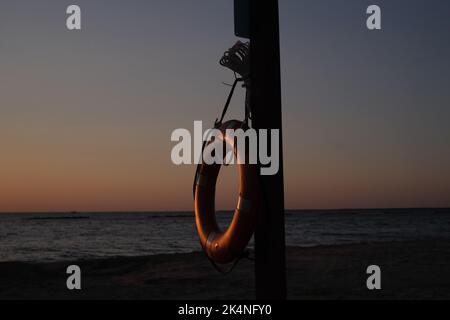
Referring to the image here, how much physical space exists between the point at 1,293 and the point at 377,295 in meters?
5.69

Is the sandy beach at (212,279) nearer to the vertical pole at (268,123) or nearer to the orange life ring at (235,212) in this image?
the orange life ring at (235,212)

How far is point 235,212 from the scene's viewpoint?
10.3 feet

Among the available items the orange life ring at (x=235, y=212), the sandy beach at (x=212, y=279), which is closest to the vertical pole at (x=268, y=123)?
the orange life ring at (x=235, y=212)

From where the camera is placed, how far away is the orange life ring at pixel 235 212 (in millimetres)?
3010

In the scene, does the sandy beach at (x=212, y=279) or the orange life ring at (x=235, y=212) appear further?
the sandy beach at (x=212, y=279)

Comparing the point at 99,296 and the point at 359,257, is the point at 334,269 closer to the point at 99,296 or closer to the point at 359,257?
the point at 359,257

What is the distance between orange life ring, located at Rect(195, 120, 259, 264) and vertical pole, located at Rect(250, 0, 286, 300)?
121mm

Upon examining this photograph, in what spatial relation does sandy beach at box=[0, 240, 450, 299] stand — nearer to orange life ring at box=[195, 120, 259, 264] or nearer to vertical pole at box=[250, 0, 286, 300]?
orange life ring at box=[195, 120, 259, 264]

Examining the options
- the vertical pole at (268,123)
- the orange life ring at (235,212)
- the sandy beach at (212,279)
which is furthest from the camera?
the sandy beach at (212,279)

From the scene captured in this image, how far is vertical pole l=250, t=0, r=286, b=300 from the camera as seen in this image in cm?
282

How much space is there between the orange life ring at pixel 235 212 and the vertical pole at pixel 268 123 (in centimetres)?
12

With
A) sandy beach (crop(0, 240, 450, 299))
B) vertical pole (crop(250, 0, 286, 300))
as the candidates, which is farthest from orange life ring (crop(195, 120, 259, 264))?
sandy beach (crop(0, 240, 450, 299))
